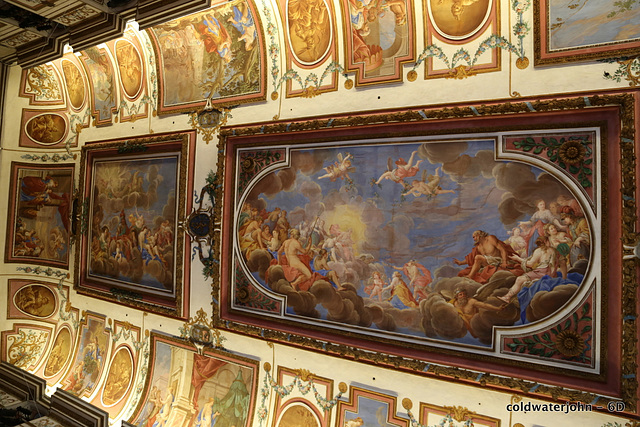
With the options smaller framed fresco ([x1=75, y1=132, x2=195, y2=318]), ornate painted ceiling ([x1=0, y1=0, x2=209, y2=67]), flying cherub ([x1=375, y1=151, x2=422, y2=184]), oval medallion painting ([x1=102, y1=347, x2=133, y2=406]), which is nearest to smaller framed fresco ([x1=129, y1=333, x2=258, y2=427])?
oval medallion painting ([x1=102, y1=347, x2=133, y2=406])

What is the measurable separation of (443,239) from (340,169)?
79.0 inches

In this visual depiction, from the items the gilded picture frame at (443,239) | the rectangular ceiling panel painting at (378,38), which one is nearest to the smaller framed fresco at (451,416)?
the gilded picture frame at (443,239)

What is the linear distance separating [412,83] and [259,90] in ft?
9.63

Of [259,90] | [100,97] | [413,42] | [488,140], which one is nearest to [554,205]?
[488,140]

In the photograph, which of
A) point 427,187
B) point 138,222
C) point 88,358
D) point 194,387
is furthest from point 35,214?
point 427,187

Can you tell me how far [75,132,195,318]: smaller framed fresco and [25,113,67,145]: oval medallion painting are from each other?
1515mm

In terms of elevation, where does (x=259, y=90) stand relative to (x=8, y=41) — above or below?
below

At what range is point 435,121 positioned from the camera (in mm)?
5453

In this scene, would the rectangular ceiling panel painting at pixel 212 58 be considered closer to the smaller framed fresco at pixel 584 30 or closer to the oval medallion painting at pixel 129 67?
the oval medallion painting at pixel 129 67

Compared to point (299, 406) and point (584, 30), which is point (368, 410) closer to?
point (299, 406)

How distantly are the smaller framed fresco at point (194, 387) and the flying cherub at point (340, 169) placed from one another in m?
3.79

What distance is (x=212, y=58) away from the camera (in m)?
7.60

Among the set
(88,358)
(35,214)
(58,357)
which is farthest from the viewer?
(35,214)

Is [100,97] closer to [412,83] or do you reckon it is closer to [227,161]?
[227,161]
